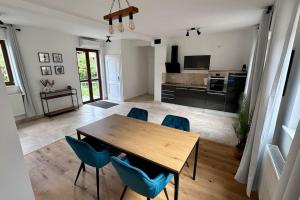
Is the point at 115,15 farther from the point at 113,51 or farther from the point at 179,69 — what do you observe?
the point at 113,51

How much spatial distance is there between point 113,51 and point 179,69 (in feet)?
8.91

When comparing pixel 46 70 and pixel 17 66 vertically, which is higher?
pixel 17 66

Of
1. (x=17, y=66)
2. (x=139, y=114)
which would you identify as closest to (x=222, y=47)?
(x=139, y=114)

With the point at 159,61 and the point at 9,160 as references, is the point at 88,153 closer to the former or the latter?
the point at 9,160

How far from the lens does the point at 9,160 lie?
3.49 ft

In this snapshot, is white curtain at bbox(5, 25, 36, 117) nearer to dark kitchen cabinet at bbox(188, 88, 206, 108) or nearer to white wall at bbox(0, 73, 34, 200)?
white wall at bbox(0, 73, 34, 200)

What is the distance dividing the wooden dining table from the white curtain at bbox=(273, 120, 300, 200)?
661mm

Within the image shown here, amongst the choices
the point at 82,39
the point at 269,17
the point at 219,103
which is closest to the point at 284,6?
the point at 269,17

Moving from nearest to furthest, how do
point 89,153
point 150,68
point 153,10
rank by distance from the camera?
point 89,153
point 153,10
point 150,68

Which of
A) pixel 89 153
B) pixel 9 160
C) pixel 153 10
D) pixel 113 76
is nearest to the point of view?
pixel 9 160

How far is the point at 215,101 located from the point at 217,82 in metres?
0.58

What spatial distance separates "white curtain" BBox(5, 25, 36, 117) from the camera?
143 inches

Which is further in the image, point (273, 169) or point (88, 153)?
point (88, 153)

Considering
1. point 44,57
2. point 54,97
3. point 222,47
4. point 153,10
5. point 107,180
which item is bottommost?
point 107,180
